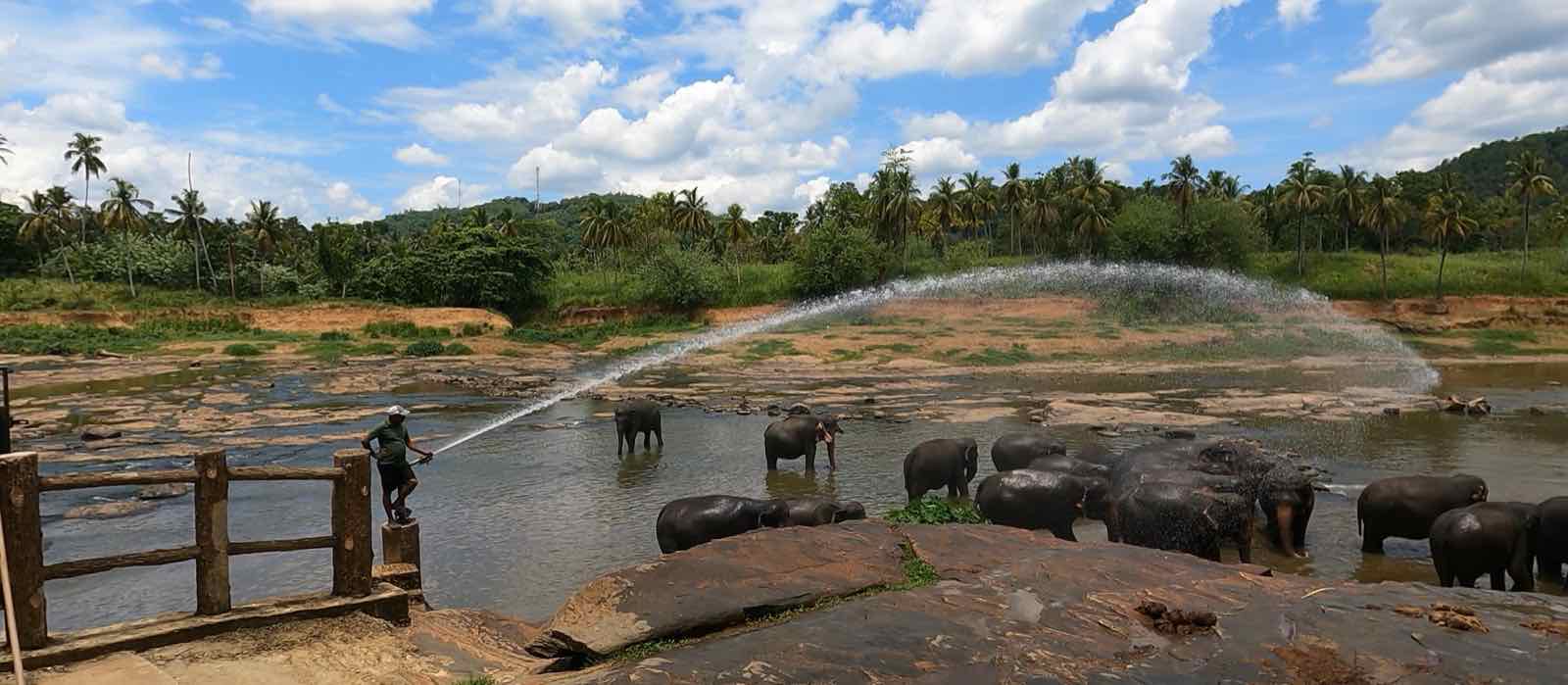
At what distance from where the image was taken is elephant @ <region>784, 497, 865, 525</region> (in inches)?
532

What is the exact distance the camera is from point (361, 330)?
228ft

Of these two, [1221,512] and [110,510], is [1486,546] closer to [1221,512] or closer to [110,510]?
[1221,512]

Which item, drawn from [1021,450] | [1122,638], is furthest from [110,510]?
[1122,638]

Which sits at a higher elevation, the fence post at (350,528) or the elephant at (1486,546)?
the fence post at (350,528)

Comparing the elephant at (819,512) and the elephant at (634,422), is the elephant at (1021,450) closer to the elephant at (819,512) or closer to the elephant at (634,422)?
the elephant at (819,512)

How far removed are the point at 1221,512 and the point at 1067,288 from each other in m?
57.9

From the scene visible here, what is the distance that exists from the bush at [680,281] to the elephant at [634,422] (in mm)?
49285

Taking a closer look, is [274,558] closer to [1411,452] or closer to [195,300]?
[1411,452]

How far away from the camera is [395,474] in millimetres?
13016

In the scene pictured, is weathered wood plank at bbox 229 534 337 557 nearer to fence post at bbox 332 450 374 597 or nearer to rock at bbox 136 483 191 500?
fence post at bbox 332 450 374 597

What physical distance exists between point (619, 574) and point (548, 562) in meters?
5.85

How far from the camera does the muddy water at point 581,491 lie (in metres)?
13.7

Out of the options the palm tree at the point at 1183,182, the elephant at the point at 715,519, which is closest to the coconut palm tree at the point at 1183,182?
the palm tree at the point at 1183,182

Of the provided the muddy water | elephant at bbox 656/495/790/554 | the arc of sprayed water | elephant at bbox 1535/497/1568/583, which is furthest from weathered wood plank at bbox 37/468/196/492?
the arc of sprayed water
